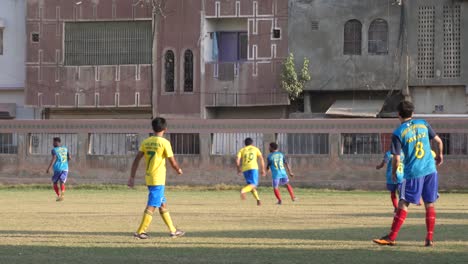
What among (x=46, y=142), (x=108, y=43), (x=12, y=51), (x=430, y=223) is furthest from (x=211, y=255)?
(x=12, y=51)

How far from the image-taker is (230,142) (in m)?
37.2

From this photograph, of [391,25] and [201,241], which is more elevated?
[391,25]

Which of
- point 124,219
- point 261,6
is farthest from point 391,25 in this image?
point 124,219

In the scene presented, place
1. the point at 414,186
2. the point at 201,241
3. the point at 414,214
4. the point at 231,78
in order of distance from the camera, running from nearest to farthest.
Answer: the point at 414,186, the point at 201,241, the point at 414,214, the point at 231,78

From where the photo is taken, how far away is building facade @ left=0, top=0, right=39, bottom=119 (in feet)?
157

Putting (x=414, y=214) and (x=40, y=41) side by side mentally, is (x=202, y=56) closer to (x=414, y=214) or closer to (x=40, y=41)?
(x=40, y=41)

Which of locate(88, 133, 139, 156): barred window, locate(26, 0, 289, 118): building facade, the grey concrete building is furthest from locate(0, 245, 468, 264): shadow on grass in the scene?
locate(26, 0, 289, 118): building facade

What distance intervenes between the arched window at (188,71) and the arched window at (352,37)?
7.52 m

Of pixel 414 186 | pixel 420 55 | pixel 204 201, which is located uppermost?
pixel 420 55

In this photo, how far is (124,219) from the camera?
18.6 m

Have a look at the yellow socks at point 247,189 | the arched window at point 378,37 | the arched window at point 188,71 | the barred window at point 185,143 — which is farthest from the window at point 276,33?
the yellow socks at point 247,189

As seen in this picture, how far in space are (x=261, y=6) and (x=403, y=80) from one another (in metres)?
7.61

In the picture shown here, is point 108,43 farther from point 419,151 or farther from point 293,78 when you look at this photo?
point 419,151

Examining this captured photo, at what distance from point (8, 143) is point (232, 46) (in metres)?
12.5
